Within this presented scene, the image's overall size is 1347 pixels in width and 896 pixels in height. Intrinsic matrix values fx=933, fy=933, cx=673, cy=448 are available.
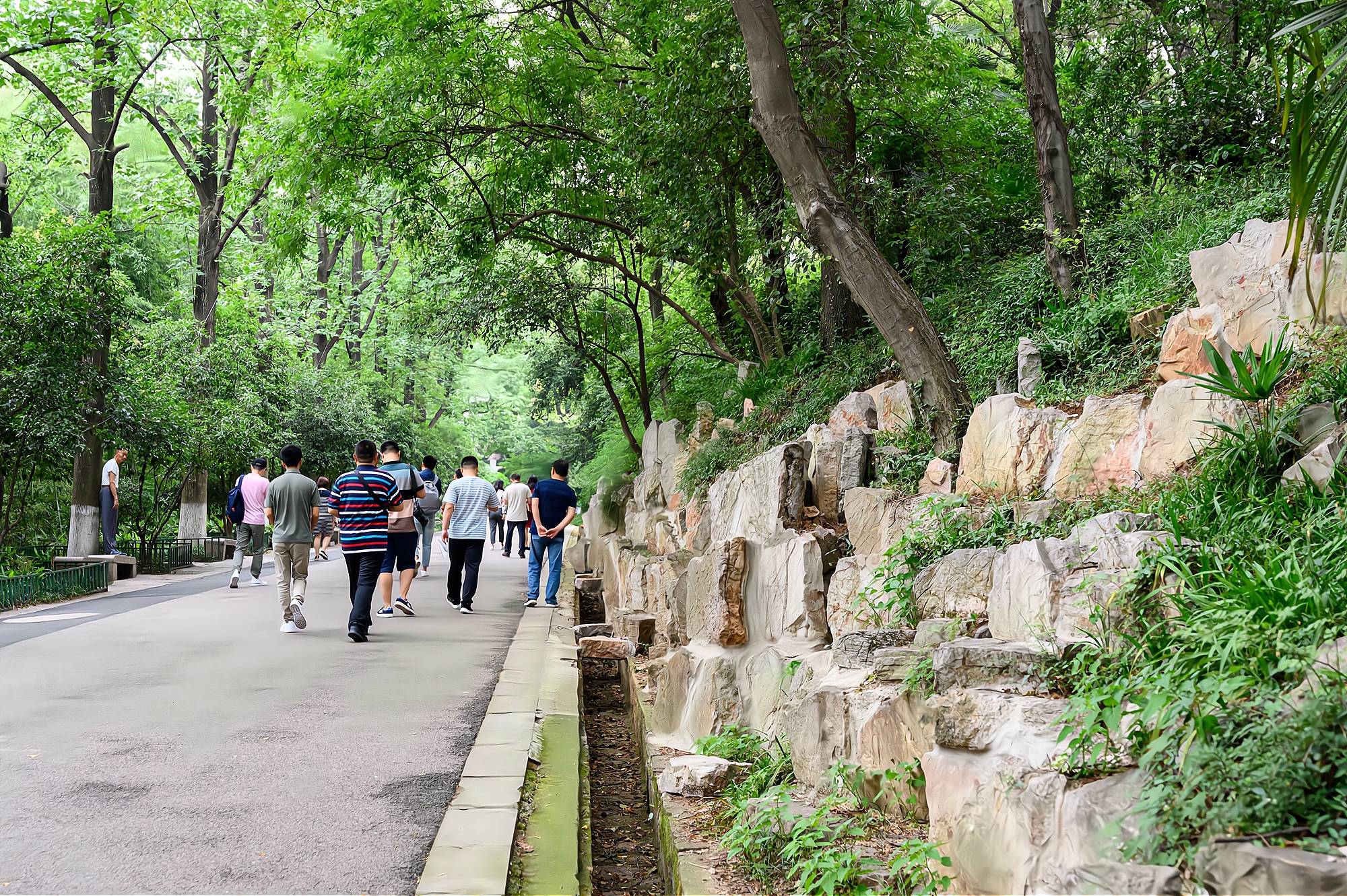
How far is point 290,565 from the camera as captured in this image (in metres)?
10.7

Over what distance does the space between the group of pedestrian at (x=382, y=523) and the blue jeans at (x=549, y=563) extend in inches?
0.6

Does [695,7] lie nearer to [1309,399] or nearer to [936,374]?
[936,374]

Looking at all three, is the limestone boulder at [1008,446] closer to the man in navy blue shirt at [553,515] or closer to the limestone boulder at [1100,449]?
the limestone boulder at [1100,449]

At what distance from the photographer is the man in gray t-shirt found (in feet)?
34.8

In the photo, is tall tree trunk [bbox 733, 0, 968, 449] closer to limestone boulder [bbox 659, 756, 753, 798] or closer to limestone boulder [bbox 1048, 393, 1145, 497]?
limestone boulder [bbox 1048, 393, 1145, 497]

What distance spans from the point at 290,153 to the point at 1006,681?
11562 millimetres

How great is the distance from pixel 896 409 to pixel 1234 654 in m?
5.16

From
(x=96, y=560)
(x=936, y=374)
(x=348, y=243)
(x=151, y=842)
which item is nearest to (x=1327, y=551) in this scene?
(x=936, y=374)

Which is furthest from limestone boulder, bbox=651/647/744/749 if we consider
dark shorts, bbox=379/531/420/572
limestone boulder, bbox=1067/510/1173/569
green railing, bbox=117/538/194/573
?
green railing, bbox=117/538/194/573

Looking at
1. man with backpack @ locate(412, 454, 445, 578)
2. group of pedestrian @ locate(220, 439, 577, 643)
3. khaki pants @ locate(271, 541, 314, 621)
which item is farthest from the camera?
man with backpack @ locate(412, 454, 445, 578)

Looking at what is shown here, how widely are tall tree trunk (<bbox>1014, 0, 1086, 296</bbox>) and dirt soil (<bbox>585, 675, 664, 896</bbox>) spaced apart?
5.54m

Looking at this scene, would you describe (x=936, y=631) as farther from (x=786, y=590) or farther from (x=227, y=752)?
(x=227, y=752)

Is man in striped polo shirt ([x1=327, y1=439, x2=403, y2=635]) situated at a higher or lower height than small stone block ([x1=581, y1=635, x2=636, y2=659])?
higher

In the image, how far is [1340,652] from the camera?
286 centimetres
